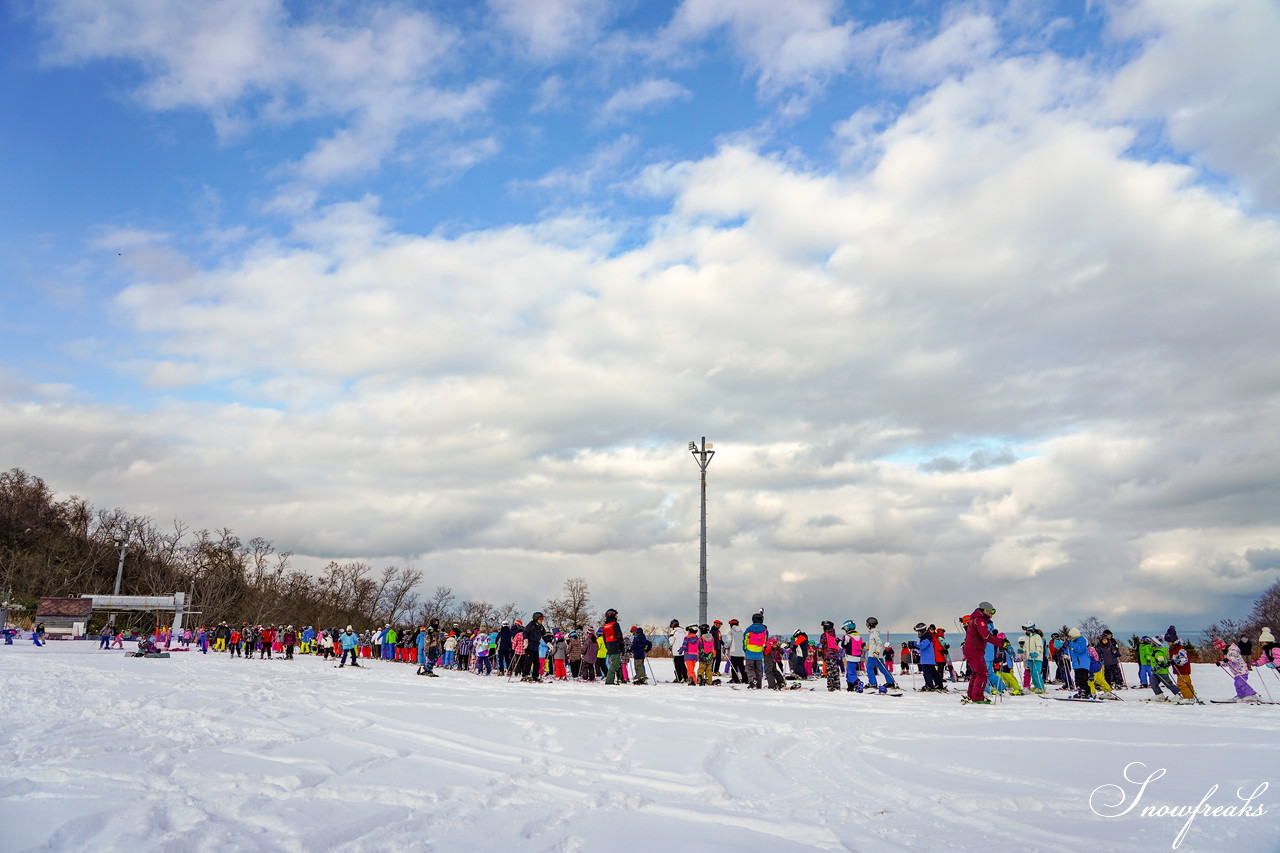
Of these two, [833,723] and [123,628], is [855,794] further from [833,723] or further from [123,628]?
[123,628]

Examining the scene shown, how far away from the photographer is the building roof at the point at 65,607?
43.2 metres

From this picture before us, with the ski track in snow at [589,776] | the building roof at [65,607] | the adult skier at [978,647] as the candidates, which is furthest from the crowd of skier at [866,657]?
the building roof at [65,607]

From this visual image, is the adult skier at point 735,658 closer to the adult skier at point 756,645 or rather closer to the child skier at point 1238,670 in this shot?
the adult skier at point 756,645

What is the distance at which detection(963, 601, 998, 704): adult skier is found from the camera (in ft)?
45.8

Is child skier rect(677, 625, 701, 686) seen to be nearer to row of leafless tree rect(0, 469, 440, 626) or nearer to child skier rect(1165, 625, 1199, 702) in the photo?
child skier rect(1165, 625, 1199, 702)

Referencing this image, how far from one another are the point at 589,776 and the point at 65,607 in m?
49.3

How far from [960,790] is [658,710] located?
6616 millimetres

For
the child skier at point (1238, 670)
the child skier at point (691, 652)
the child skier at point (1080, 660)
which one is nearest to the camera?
the child skier at point (1238, 670)

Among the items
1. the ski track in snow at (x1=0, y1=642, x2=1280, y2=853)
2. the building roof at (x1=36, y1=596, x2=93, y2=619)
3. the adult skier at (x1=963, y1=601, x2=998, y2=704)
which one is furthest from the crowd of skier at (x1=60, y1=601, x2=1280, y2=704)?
the building roof at (x1=36, y1=596, x2=93, y2=619)

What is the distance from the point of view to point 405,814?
4805mm

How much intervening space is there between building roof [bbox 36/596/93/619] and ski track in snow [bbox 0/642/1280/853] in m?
39.4

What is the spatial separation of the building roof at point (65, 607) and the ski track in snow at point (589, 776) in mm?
39364


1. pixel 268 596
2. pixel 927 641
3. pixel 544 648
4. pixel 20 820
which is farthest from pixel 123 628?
pixel 20 820

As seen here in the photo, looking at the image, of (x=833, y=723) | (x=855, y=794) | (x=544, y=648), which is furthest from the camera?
(x=544, y=648)
